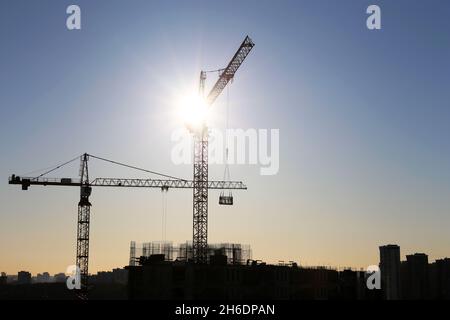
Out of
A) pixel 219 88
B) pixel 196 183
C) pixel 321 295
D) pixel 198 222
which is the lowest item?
pixel 321 295

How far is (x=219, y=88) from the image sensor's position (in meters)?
117

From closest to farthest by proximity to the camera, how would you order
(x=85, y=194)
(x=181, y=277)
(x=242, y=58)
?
1. (x=181, y=277)
2. (x=242, y=58)
3. (x=85, y=194)

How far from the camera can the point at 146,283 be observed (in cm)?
9294

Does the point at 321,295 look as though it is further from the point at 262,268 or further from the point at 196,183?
the point at 196,183
